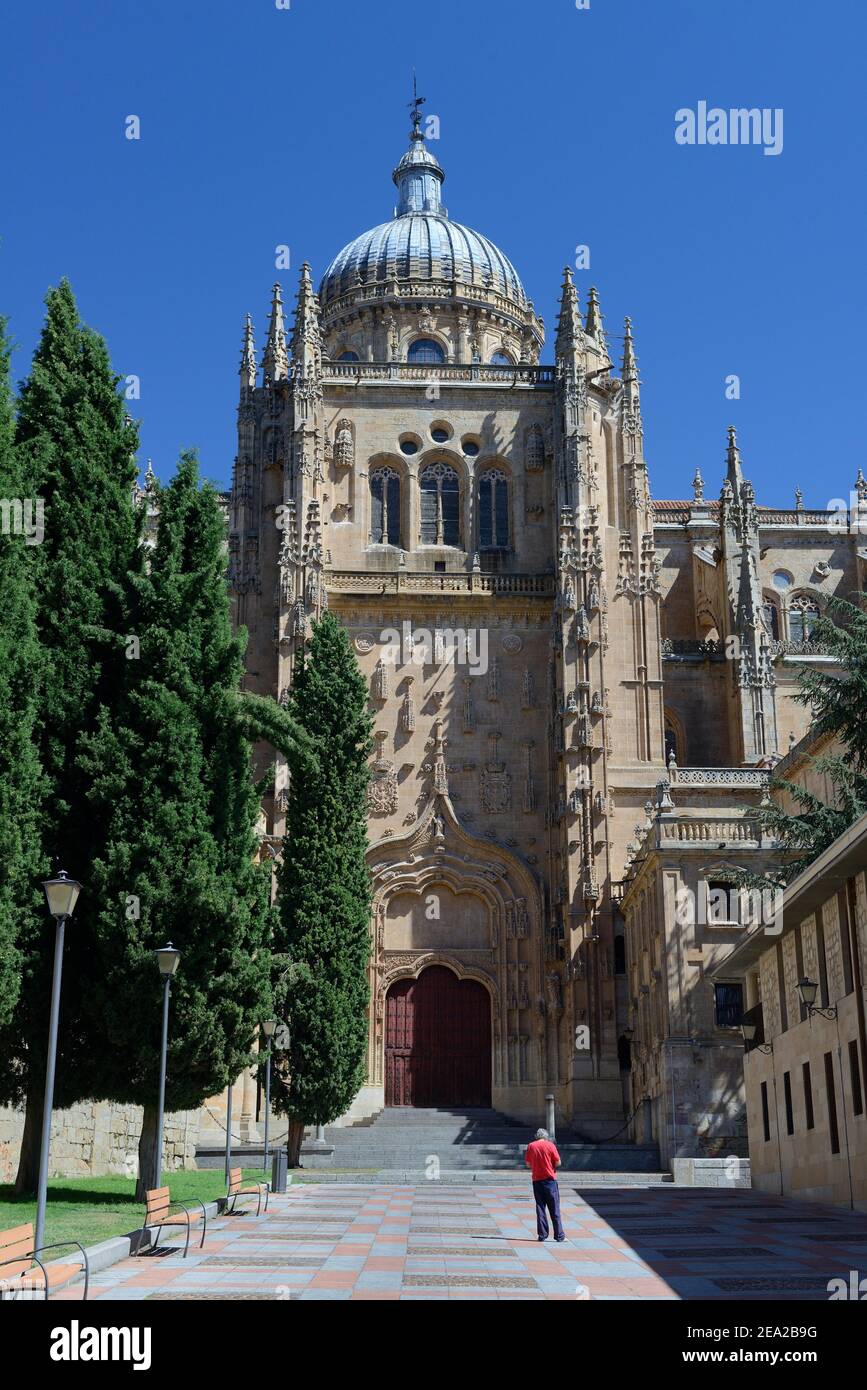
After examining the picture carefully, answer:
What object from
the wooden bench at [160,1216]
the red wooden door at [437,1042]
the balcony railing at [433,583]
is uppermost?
the balcony railing at [433,583]

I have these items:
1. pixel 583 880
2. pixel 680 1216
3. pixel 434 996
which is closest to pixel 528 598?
pixel 583 880

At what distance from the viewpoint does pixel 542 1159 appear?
659 inches

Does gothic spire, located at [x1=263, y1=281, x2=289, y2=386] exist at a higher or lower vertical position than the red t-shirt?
higher

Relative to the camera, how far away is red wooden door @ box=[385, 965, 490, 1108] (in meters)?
43.7

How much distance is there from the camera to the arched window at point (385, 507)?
48875mm

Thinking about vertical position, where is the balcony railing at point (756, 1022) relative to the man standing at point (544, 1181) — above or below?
above

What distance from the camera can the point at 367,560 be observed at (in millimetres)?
47938

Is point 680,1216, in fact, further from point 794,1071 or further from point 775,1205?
point 794,1071

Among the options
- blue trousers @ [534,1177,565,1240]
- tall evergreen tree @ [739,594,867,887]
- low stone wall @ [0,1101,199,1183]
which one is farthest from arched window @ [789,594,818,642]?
blue trousers @ [534,1177,565,1240]

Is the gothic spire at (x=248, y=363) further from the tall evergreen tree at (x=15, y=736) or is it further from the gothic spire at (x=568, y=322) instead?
the tall evergreen tree at (x=15, y=736)

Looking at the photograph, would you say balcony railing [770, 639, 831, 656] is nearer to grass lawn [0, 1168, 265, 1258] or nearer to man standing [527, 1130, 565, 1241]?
grass lawn [0, 1168, 265, 1258]

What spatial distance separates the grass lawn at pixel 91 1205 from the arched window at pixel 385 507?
84.2ft

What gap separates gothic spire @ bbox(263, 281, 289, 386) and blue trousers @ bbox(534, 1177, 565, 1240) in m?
37.9

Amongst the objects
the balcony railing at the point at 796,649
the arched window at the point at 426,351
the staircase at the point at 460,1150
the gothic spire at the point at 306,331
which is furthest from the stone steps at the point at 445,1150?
the arched window at the point at 426,351
